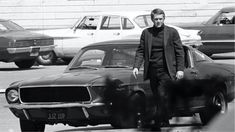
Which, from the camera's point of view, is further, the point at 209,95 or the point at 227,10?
the point at 227,10

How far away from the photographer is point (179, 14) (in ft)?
116

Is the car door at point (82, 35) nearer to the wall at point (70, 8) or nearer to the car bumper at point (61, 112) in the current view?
the wall at point (70, 8)

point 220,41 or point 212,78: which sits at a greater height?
point 212,78

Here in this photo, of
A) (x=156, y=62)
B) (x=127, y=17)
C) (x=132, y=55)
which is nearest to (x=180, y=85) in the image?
(x=156, y=62)

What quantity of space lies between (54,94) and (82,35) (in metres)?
14.2

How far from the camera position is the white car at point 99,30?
23047 millimetres

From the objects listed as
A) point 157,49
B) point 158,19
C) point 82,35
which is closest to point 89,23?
point 82,35

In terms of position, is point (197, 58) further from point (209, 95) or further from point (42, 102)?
point (209, 95)

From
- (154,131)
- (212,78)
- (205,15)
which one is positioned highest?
(212,78)

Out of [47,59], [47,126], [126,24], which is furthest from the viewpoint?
[47,59]

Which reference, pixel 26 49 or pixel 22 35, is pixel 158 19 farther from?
pixel 22 35

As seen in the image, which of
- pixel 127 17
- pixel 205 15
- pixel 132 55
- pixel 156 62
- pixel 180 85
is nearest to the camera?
pixel 180 85

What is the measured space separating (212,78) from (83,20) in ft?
64.7

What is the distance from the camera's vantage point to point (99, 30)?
76.6 feet
